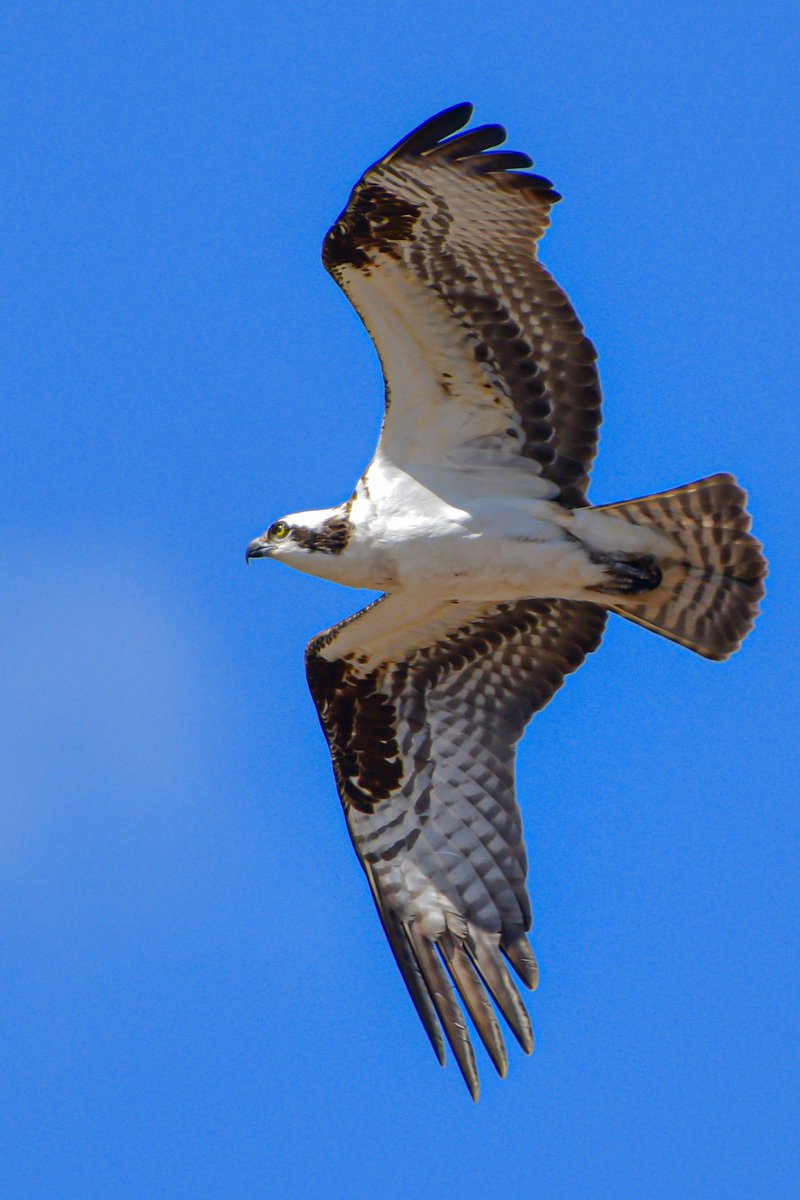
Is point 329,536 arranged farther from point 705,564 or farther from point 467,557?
point 705,564

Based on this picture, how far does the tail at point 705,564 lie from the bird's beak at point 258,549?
5.75 ft

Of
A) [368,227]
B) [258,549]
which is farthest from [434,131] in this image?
[258,549]

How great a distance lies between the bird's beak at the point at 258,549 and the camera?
36.4 feet

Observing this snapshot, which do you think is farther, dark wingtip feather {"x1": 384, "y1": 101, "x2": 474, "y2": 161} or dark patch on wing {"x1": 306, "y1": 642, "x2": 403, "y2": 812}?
dark patch on wing {"x1": 306, "y1": 642, "x2": 403, "y2": 812}

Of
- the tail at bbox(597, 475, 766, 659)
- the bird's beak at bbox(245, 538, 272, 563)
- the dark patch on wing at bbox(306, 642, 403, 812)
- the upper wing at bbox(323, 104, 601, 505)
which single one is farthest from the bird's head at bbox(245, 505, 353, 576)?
the tail at bbox(597, 475, 766, 659)

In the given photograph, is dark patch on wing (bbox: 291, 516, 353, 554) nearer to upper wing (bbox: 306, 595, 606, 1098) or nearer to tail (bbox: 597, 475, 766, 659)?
upper wing (bbox: 306, 595, 606, 1098)

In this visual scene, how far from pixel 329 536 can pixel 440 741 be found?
1.62 m

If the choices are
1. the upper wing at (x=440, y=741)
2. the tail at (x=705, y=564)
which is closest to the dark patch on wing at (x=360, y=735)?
the upper wing at (x=440, y=741)

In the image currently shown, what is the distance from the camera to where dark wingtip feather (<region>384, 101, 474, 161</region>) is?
→ 9625 millimetres

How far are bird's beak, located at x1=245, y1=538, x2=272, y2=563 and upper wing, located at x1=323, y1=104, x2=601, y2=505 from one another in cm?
81

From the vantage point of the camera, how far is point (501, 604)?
11.6 m

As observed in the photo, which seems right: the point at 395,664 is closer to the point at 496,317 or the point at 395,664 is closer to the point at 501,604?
the point at 501,604

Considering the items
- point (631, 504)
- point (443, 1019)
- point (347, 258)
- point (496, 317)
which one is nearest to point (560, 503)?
point (631, 504)

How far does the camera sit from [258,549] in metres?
11.1
